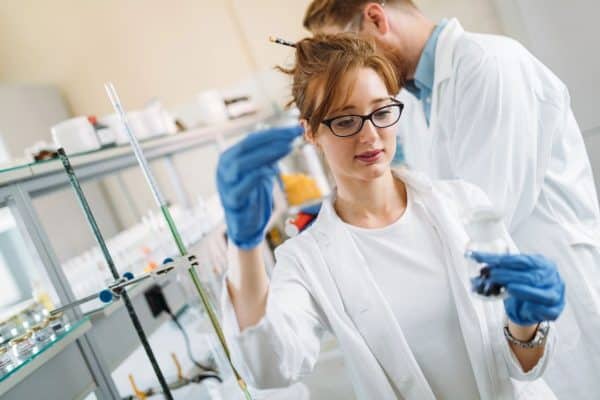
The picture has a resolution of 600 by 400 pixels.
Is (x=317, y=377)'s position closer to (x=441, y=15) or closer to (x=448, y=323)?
(x=448, y=323)

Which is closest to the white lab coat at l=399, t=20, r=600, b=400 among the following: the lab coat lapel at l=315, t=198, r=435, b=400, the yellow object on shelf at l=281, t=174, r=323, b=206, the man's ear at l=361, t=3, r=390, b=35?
the man's ear at l=361, t=3, r=390, b=35

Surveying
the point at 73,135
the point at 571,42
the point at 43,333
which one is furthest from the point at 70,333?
the point at 571,42

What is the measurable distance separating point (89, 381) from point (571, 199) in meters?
1.45

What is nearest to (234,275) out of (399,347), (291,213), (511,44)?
(399,347)

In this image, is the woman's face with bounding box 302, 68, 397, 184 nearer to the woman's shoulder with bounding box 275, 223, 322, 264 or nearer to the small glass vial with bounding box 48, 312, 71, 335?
the woman's shoulder with bounding box 275, 223, 322, 264

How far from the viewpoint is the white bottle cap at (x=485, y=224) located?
813 mm

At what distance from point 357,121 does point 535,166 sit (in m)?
0.61

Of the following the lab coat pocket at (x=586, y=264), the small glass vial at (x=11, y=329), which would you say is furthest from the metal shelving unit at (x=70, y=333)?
the lab coat pocket at (x=586, y=264)

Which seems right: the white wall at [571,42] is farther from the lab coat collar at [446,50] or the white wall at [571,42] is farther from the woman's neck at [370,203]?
the woman's neck at [370,203]

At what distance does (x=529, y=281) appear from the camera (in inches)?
32.4

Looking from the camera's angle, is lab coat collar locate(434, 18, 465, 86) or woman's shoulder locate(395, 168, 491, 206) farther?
lab coat collar locate(434, 18, 465, 86)

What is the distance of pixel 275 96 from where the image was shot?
3.46 meters

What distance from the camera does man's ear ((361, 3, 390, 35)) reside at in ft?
4.54

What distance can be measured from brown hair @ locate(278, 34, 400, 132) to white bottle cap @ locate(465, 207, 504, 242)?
39cm
